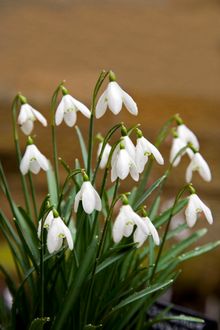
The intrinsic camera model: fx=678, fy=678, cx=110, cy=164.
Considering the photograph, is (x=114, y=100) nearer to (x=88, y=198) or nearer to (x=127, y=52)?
(x=88, y=198)

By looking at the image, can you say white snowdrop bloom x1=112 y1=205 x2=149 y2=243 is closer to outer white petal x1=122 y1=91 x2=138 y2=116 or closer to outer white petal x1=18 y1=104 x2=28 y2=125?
outer white petal x1=122 y1=91 x2=138 y2=116

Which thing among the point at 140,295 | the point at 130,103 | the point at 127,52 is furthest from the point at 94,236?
the point at 127,52

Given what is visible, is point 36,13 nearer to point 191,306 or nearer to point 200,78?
point 200,78

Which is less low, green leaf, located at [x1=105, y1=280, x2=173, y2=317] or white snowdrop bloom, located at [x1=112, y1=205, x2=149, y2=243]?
white snowdrop bloom, located at [x1=112, y1=205, x2=149, y2=243]

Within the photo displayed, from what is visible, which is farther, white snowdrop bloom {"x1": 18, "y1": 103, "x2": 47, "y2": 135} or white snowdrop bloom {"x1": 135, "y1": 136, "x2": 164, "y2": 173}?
white snowdrop bloom {"x1": 18, "y1": 103, "x2": 47, "y2": 135}

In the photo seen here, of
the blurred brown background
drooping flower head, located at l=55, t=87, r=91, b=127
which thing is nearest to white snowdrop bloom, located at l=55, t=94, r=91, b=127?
drooping flower head, located at l=55, t=87, r=91, b=127

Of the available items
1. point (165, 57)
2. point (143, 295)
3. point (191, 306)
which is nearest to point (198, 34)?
point (165, 57)

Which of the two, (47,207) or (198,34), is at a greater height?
(198,34)
